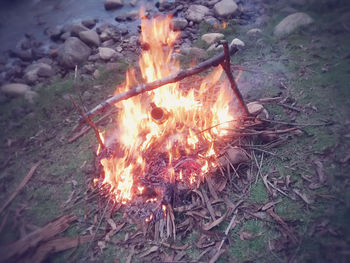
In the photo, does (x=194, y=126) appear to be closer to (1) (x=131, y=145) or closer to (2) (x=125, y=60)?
(1) (x=131, y=145)

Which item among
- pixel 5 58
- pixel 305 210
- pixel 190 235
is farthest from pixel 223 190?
pixel 5 58

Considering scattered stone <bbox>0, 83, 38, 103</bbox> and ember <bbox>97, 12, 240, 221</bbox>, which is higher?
scattered stone <bbox>0, 83, 38, 103</bbox>

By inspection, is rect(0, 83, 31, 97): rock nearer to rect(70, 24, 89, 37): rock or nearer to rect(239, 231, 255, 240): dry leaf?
rect(70, 24, 89, 37): rock

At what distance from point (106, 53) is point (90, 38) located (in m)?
1.42

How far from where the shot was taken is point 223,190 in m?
4.29

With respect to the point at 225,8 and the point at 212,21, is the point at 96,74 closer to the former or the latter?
the point at 212,21

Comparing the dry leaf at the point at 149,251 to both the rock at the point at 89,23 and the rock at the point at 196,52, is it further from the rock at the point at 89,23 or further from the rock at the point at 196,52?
the rock at the point at 89,23

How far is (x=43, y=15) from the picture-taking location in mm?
13000

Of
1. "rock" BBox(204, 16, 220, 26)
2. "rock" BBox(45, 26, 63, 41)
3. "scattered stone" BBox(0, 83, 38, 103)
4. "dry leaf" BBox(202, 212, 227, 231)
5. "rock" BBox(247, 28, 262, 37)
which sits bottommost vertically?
"dry leaf" BBox(202, 212, 227, 231)

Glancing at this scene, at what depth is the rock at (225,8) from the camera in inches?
363

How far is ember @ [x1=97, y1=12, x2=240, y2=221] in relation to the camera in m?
4.41

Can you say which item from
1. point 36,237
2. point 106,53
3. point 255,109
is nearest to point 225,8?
point 106,53

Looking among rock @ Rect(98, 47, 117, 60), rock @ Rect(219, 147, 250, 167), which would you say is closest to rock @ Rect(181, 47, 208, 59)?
rock @ Rect(98, 47, 117, 60)

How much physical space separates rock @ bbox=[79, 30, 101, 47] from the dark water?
1.47 metres
